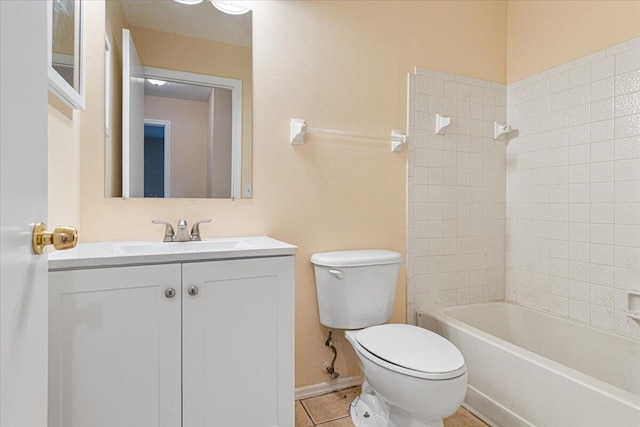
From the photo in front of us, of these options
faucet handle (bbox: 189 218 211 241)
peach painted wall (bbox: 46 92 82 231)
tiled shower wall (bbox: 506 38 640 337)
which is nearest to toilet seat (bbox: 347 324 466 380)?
faucet handle (bbox: 189 218 211 241)

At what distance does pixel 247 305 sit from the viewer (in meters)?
1.29

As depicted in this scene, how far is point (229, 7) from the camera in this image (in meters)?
1.72

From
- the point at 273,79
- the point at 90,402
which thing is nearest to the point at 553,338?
the point at 273,79

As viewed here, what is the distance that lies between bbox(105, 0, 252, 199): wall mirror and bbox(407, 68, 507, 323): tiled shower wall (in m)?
1.00

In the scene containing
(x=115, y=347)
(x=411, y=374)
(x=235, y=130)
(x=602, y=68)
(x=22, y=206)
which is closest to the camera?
(x=22, y=206)

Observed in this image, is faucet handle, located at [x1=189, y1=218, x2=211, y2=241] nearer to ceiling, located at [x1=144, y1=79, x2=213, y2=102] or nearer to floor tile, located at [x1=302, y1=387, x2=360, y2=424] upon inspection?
ceiling, located at [x1=144, y1=79, x2=213, y2=102]

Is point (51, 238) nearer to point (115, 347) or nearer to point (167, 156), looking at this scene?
point (115, 347)

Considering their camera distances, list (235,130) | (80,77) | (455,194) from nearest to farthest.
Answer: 1. (80,77)
2. (235,130)
3. (455,194)

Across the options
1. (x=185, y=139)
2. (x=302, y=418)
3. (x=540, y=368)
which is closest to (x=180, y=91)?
(x=185, y=139)

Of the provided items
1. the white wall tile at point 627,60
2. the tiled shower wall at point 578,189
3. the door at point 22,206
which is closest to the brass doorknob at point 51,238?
the door at point 22,206

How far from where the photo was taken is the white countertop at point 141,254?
1.09 metres

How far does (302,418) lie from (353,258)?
783 mm

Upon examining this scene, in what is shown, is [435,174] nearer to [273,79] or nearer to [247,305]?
[273,79]

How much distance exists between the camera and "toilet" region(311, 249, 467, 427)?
126 centimetres
